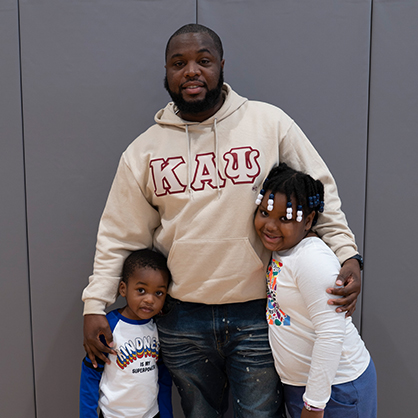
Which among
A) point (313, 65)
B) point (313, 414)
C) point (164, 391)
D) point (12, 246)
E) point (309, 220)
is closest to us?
point (313, 414)

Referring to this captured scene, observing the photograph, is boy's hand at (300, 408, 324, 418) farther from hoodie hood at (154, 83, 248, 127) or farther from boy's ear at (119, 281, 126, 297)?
hoodie hood at (154, 83, 248, 127)

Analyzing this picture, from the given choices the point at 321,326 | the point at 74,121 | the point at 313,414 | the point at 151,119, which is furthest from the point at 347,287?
the point at 74,121

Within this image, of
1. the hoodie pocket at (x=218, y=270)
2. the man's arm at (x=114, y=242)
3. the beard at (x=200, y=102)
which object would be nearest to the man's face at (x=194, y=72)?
the beard at (x=200, y=102)

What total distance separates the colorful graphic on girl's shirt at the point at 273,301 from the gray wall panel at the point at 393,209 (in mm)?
613

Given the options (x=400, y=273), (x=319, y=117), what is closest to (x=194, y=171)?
(x=319, y=117)

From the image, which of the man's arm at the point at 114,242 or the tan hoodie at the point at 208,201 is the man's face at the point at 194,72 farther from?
the man's arm at the point at 114,242

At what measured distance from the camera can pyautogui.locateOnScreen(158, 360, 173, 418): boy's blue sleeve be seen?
1438 millimetres

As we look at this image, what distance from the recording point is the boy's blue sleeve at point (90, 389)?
1.34 meters

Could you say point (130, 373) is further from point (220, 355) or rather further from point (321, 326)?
point (321, 326)

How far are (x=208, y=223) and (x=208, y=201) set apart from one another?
0.07 metres

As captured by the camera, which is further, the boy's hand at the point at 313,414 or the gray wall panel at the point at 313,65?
the gray wall panel at the point at 313,65

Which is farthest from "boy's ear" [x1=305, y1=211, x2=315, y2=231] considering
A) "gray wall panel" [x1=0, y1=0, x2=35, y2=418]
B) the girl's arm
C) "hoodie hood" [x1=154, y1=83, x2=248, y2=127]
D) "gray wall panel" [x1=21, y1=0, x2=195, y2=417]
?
"gray wall panel" [x1=0, y1=0, x2=35, y2=418]

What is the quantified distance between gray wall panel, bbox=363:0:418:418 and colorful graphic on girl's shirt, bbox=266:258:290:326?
0.61 meters

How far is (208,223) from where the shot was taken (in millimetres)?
1259
